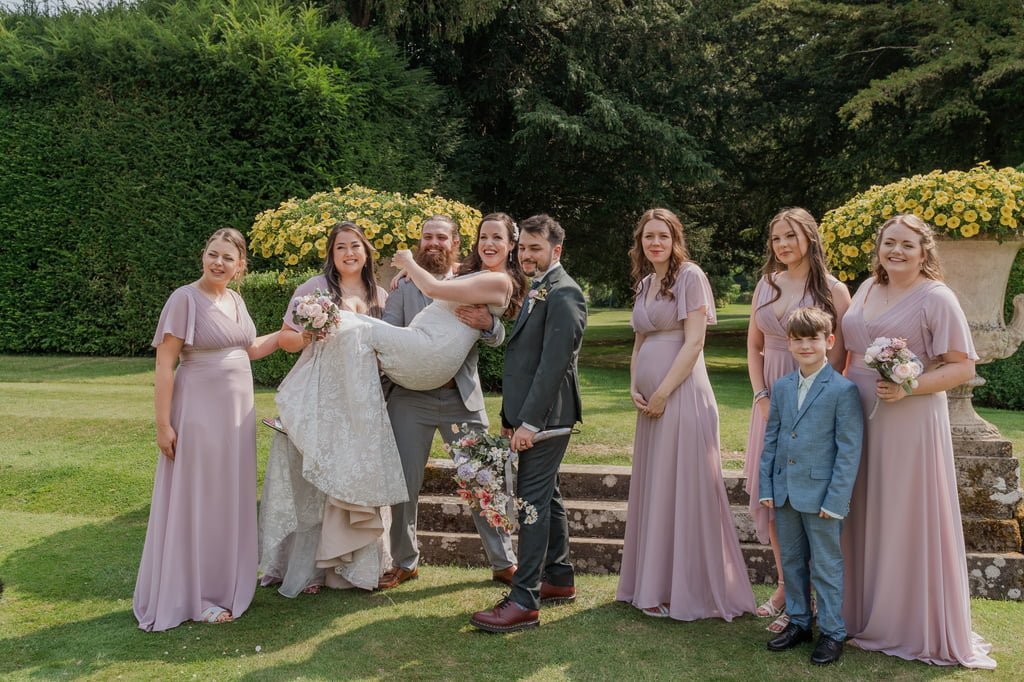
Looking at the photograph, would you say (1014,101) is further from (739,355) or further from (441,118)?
(441,118)

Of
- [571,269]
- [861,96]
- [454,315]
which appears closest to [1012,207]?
[454,315]

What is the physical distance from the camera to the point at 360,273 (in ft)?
18.0

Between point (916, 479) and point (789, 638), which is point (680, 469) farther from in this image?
point (916, 479)

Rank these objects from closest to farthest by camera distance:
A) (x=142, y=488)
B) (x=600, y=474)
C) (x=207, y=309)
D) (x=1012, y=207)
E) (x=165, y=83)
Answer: (x=207, y=309) → (x=1012, y=207) → (x=600, y=474) → (x=142, y=488) → (x=165, y=83)

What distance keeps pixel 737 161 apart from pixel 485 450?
1794 centimetres

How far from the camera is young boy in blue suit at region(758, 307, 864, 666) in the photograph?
4.25 metres

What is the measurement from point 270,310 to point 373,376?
267 inches

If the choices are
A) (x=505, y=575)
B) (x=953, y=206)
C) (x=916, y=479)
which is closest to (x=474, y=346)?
(x=505, y=575)

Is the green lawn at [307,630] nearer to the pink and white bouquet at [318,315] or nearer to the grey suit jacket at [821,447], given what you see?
the grey suit jacket at [821,447]

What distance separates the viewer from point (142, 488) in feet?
23.2

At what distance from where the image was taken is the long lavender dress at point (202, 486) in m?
4.79

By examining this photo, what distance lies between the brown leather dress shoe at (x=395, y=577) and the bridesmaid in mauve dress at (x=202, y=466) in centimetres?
81

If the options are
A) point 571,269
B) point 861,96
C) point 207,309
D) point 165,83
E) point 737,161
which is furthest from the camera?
point 571,269

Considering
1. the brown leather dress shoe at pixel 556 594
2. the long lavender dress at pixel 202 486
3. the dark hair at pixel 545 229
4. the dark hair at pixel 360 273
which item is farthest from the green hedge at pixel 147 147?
the brown leather dress shoe at pixel 556 594
